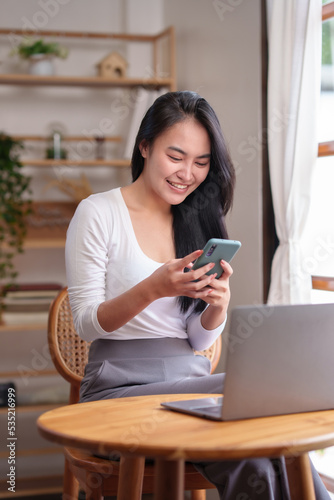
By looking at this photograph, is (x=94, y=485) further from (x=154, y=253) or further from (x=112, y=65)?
(x=112, y=65)

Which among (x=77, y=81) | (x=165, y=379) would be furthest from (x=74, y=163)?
(x=165, y=379)

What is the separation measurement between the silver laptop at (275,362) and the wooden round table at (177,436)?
22 mm

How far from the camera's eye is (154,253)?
1587 mm

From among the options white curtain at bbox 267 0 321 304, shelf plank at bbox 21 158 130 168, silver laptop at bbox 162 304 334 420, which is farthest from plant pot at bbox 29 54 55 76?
silver laptop at bbox 162 304 334 420

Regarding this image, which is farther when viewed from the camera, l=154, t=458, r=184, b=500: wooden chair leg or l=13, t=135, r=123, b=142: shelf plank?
l=13, t=135, r=123, b=142: shelf plank

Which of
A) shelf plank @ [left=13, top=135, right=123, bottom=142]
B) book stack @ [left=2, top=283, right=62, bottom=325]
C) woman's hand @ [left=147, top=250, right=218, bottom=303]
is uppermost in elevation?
shelf plank @ [left=13, top=135, right=123, bottom=142]

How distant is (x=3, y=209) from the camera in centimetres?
303

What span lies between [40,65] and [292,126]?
1.47m

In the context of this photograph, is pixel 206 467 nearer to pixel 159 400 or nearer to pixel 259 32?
pixel 159 400

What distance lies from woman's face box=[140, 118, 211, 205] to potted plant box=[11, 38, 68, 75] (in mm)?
1723

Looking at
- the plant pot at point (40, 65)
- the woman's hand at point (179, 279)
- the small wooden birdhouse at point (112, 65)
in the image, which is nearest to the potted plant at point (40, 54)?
the plant pot at point (40, 65)

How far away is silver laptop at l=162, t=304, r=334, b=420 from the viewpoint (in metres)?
0.96

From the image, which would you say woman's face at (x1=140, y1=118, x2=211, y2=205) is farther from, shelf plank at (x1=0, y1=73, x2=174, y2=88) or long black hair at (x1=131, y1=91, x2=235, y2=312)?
shelf plank at (x1=0, y1=73, x2=174, y2=88)

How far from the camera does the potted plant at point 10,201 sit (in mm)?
2977
